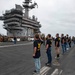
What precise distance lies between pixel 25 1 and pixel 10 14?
21.0 m

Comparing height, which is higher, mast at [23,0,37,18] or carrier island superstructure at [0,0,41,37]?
mast at [23,0,37,18]

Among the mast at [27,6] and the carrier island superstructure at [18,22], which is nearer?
the carrier island superstructure at [18,22]

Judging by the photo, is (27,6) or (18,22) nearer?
(18,22)

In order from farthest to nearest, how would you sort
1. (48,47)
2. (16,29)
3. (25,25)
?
(25,25)
(16,29)
(48,47)

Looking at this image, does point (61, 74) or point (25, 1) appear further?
point (25, 1)

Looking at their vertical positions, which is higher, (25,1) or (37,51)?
(25,1)

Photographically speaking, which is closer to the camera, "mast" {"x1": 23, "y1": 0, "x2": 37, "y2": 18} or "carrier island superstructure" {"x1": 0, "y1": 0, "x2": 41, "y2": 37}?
"carrier island superstructure" {"x1": 0, "y1": 0, "x2": 41, "y2": 37}

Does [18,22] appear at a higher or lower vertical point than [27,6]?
lower

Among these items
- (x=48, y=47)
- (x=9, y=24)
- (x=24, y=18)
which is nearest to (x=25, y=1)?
(x=24, y=18)

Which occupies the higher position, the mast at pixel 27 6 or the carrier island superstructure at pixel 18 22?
the mast at pixel 27 6

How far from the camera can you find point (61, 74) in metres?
8.72

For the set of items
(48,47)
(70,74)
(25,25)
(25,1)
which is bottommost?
(70,74)

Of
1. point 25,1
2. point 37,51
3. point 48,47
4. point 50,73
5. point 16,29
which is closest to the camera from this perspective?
point 37,51

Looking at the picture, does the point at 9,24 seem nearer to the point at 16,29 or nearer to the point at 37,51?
the point at 16,29
